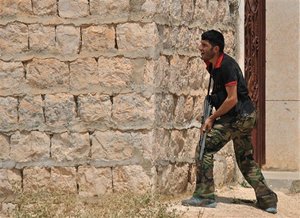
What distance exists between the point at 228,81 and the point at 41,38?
6.16 ft

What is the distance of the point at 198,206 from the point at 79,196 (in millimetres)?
1161

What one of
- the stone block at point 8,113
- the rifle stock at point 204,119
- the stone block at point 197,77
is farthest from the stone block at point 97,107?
the stone block at point 197,77

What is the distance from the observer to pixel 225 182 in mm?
9859

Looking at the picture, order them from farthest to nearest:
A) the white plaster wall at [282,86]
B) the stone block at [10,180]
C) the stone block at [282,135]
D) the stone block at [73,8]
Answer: the stone block at [282,135] < the white plaster wall at [282,86] < the stone block at [10,180] < the stone block at [73,8]

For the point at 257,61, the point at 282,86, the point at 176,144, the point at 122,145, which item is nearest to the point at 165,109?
the point at 176,144

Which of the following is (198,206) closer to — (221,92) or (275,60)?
(221,92)

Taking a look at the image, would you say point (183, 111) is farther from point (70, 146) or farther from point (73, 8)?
point (73, 8)

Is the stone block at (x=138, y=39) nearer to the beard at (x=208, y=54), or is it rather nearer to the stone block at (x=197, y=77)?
the beard at (x=208, y=54)

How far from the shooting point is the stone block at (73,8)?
8297 millimetres

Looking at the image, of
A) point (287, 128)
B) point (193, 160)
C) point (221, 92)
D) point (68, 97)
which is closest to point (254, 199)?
point (193, 160)

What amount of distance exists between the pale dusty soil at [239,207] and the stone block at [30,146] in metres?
1.37

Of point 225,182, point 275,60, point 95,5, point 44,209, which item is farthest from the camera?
point 275,60

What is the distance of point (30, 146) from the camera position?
8375mm

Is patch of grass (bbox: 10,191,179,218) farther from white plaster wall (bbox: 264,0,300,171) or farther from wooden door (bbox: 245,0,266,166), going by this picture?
white plaster wall (bbox: 264,0,300,171)
